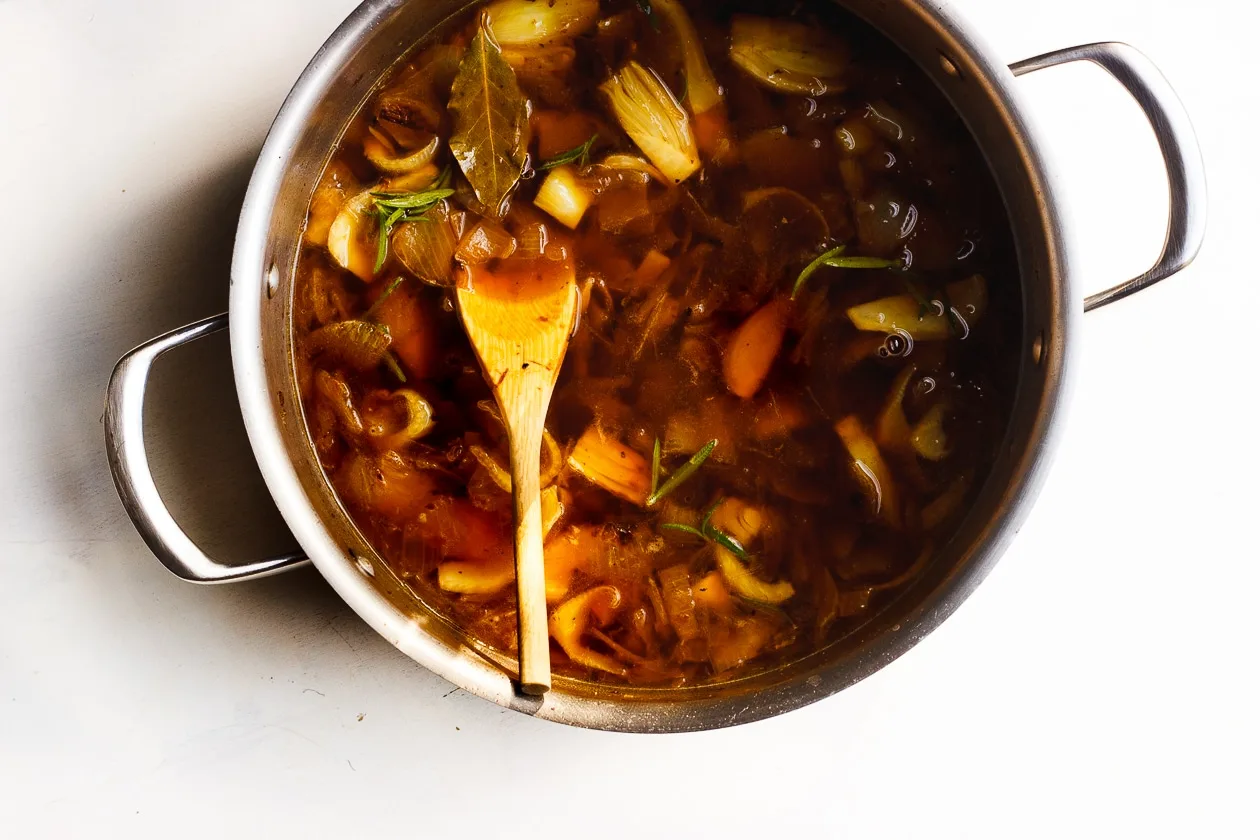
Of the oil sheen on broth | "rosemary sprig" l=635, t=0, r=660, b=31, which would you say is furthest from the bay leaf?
"rosemary sprig" l=635, t=0, r=660, b=31

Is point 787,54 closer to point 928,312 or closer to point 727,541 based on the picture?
point 928,312

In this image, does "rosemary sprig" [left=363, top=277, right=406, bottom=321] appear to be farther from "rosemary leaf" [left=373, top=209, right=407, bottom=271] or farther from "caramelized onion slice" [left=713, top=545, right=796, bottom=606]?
"caramelized onion slice" [left=713, top=545, right=796, bottom=606]

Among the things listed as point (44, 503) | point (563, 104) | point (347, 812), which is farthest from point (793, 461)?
point (44, 503)

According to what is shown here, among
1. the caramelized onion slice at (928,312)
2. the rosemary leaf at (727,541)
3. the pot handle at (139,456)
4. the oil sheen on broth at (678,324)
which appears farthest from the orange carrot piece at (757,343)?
the pot handle at (139,456)

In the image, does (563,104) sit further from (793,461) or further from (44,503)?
(44,503)

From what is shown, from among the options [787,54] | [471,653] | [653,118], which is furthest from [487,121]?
[471,653]

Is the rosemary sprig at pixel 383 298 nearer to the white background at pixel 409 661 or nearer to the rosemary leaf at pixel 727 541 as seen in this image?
the white background at pixel 409 661
